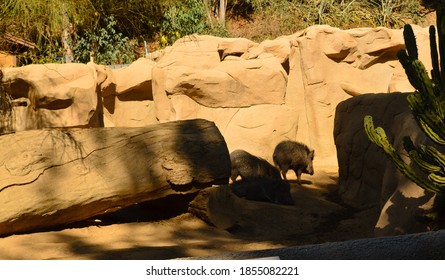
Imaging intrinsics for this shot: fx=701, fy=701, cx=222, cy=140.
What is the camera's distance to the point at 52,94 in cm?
1286

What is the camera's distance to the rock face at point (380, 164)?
711 cm

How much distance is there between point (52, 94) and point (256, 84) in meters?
4.25

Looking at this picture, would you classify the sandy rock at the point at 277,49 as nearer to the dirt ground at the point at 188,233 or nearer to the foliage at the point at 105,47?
the foliage at the point at 105,47

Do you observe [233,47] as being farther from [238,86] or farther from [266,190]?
[266,190]

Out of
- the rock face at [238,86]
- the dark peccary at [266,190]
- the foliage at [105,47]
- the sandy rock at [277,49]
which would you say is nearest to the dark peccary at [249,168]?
the dark peccary at [266,190]

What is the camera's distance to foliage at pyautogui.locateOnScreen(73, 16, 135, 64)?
17.7 metres

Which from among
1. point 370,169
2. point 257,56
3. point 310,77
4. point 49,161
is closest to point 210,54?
point 257,56

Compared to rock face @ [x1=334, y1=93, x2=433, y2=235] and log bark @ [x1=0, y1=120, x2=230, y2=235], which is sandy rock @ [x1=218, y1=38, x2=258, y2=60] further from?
log bark @ [x1=0, y1=120, x2=230, y2=235]

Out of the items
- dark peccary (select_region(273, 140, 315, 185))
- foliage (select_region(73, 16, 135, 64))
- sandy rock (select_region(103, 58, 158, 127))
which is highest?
foliage (select_region(73, 16, 135, 64))

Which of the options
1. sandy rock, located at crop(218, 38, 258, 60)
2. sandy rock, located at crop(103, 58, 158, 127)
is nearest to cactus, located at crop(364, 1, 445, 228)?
sandy rock, located at crop(103, 58, 158, 127)

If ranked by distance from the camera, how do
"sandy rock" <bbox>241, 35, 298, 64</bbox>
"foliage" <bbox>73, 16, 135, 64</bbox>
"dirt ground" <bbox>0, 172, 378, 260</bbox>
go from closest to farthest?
"dirt ground" <bbox>0, 172, 378, 260</bbox> → "sandy rock" <bbox>241, 35, 298, 64</bbox> → "foliage" <bbox>73, 16, 135, 64</bbox>

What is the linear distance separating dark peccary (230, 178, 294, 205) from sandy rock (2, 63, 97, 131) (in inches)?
156

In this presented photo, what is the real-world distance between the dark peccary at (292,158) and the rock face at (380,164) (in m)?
1.55

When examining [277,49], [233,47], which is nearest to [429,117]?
[277,49]
